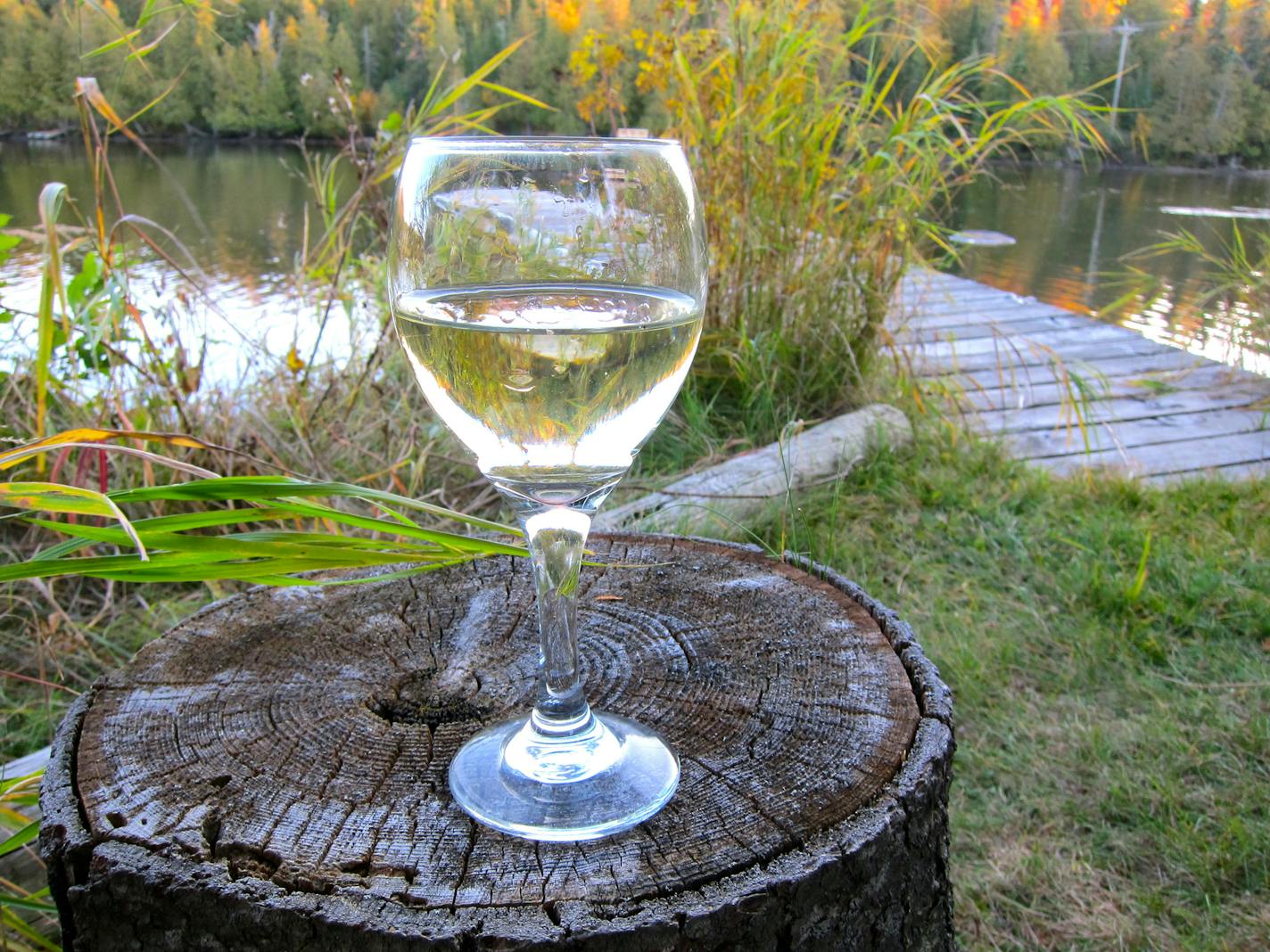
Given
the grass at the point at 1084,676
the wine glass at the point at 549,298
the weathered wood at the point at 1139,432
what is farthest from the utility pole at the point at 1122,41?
the wine glass at the point at 549,298

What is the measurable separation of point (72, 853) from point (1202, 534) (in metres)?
2.98

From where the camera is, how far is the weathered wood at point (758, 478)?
240 cm

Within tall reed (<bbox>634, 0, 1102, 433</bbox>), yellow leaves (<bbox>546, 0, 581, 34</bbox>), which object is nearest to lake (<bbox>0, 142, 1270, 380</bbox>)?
tall reed (<bbox>634, 0, 1102, 433</bbox>)

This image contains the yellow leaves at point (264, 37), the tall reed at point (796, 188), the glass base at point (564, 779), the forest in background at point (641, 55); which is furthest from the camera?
the yellow leaves at point (264, 37)

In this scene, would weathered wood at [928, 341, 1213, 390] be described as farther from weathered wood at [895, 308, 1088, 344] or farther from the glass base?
the glass base

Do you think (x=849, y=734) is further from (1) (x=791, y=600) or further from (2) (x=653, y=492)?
(2) (x=653, y=492)

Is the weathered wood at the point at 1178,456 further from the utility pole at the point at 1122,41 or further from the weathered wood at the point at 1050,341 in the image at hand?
the utility pole at the point at 1122,41

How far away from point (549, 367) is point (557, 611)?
0.26 m

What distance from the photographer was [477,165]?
759 mm

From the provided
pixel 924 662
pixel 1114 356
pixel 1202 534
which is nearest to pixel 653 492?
pixel 924 662

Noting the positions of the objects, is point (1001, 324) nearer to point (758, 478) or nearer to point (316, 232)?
point (758, 478)

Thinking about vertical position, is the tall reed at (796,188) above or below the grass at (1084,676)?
above

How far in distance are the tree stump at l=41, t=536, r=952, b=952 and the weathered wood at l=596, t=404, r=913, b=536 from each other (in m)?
0.97

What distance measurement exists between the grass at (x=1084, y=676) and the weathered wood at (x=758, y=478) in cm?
9
